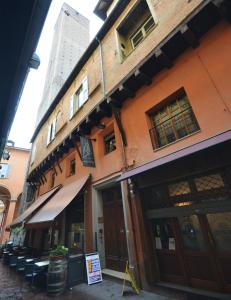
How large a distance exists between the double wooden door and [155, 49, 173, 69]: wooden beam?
15.0ft

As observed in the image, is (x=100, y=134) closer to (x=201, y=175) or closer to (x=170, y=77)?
(x=170, y=77)

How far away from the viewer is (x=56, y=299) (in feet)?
15.4

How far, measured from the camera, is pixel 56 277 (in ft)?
17.0

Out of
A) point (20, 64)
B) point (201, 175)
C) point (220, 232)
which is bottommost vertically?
point (220, 232)

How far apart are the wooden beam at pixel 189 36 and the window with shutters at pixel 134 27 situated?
295 cm

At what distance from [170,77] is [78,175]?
614cm

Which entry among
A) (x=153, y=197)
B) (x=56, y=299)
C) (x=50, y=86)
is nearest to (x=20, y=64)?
(x=153, y=197)

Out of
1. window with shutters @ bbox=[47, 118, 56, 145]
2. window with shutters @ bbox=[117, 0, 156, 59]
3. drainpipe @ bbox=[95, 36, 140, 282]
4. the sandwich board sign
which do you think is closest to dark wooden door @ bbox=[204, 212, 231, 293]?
drainpipe @ bbox=[95, 36, 140, 282]

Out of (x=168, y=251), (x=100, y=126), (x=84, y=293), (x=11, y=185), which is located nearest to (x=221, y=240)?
(x=168, y=251)

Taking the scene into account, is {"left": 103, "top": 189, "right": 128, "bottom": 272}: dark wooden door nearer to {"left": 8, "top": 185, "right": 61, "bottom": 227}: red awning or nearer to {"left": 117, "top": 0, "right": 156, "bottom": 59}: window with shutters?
{"left": 8, "top": 185, "right": 61, "bottom": 227}: red awning

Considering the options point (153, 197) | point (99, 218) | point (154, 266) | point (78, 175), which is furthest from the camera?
point (78, 175)

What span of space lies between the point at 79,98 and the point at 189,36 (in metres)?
7.16

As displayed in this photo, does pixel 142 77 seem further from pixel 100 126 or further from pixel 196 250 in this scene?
pixel 196 250

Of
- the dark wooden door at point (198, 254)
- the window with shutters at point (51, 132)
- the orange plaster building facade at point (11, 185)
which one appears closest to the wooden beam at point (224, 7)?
the dark wooden door at point (198, 254)
